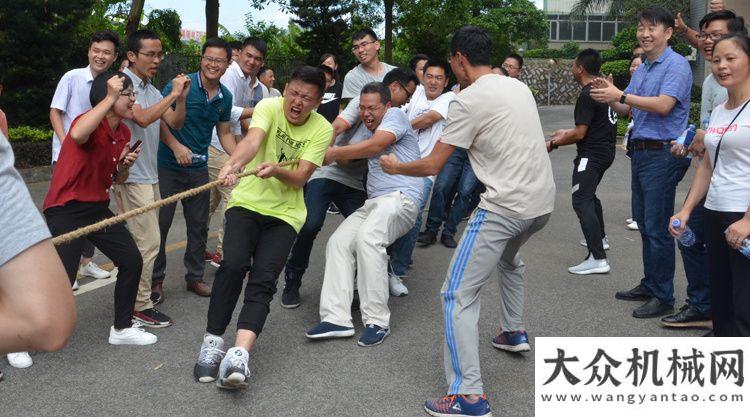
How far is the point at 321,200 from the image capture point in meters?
5.54

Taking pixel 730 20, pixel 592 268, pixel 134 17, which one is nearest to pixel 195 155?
pixel 592 268

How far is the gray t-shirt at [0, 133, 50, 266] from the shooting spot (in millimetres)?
1359

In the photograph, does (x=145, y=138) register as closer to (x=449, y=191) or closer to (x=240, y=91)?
(x=240, y=91)

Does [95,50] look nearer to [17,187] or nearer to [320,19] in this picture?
[17,187]

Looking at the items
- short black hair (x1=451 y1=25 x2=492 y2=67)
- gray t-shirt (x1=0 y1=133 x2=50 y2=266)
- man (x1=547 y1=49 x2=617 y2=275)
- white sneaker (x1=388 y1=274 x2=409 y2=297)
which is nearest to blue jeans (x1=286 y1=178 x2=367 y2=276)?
white sneaker (x1=388 y1=274 x2=409 y2=297)

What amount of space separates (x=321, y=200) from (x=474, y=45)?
204 centimetres

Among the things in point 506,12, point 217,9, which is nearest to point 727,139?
point 217,9

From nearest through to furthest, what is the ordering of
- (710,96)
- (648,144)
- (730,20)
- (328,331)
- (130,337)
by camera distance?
(130,337) < (328,331) < (730,20) < (648,144) < (710,96)

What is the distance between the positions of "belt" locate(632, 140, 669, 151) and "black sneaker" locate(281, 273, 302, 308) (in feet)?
8.35

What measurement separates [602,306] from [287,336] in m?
2.28

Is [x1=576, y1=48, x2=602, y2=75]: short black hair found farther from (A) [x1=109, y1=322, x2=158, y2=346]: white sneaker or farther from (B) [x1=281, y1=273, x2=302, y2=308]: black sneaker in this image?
(A) [x1=109, y1=322, x2=158, y2=346]: white sneaker

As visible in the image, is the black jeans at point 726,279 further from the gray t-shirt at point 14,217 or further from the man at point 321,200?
the gray t-shirt at point 14,217

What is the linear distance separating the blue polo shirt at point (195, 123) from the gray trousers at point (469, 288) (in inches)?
101

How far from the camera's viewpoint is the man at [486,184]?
3646 mm
